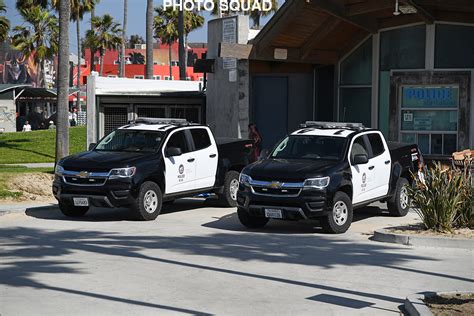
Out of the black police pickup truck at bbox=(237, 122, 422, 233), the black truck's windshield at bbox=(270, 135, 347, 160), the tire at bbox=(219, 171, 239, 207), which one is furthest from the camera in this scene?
the tire at bbox=(219, 171, 239, 207)

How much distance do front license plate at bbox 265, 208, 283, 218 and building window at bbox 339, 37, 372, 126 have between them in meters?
11.5

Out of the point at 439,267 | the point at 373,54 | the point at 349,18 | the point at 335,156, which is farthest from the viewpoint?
the point at 373,54

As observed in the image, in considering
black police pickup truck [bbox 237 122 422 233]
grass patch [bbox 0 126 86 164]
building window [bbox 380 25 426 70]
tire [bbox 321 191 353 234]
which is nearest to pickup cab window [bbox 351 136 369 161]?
black police pickup truck [bbox 237 122 422 233]

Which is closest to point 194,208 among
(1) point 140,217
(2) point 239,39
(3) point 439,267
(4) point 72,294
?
(1) point 140,217

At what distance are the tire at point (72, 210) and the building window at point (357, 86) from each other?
432 inches

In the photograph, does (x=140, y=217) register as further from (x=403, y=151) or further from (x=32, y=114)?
(x=32, y=114)

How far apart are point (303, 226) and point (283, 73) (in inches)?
426

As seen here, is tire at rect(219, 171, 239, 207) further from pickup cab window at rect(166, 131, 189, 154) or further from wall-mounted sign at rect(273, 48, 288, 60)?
wall-mounted sign at rect(273, 48, 288, 60)

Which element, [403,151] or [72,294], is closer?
[72,294]

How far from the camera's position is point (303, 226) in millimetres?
15828

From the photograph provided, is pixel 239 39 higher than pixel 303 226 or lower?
higher

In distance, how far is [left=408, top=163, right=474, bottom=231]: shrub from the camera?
13812mm

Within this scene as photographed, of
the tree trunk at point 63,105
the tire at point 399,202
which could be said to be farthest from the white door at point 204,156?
the tree trunk at point 63,105

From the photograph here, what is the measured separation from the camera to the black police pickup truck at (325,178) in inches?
564
